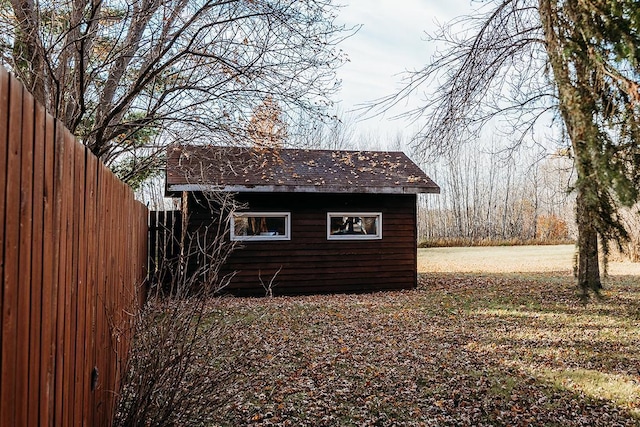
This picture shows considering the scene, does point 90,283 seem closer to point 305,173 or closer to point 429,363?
point 429,363

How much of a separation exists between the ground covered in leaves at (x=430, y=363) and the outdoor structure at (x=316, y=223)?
4.69ft

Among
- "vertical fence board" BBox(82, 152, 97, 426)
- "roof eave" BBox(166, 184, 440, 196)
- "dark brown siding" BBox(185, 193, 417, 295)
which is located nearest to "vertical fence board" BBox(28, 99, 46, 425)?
"vertical fence board" BBox(82, 152, 97, 426)

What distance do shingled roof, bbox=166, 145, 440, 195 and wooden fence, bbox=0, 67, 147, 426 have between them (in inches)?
273

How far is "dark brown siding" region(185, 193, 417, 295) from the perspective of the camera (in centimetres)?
1102

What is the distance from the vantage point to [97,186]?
8.62 ft

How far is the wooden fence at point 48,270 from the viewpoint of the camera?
125 cm

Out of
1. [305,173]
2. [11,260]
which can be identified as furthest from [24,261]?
[305,173]

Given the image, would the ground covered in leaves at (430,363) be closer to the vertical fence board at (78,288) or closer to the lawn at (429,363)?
Result: the lawn at (429,363)

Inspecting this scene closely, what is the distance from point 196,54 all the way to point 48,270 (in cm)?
465

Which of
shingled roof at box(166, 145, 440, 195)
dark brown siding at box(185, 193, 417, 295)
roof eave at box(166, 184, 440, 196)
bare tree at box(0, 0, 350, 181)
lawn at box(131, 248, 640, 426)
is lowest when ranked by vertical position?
lawn at box(131, 248, 640, 426)

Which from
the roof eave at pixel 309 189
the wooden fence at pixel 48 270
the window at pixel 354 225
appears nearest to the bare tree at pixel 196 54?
the roof eave at pixel 309 189

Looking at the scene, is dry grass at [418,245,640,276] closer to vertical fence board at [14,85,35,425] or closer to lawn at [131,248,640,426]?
lawn at [131,248,640,426]

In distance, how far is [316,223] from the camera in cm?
1140

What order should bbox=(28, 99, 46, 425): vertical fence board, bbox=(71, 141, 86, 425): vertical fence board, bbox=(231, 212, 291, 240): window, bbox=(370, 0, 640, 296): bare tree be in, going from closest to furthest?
bbox=(28, 99, 46, 425): vertical fence board
bbox=(71, 141, 86, 425): vertical fence board
bbox=(370, 0, 640, 296): bare tree
bbox=(231, 212, 291, 240): window
